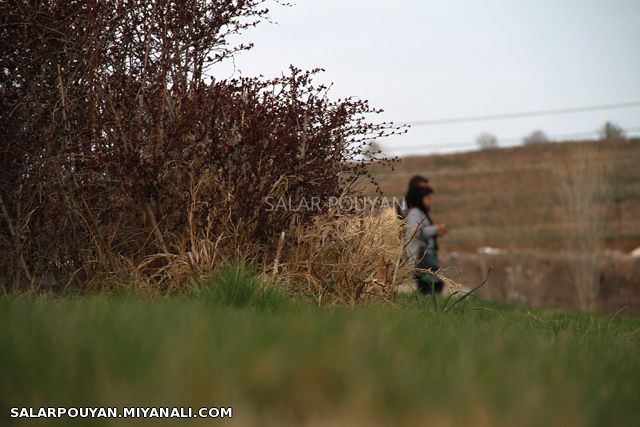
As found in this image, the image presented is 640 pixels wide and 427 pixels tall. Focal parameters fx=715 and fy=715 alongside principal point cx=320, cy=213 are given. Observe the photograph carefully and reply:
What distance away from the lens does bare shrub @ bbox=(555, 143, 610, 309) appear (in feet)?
49.0

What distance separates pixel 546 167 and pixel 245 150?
1583 cm

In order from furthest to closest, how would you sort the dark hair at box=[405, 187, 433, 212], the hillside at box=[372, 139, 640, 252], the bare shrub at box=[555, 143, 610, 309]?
the hillside at box=[372, 139, 640, 252], the bare shrub at box=[555, 143, 610, 309], the dark hair at box=[405, 187, 433, 212]

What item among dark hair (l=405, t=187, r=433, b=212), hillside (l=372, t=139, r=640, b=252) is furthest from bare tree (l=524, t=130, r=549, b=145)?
dark hair (l=405, t=187, r=433, b=212)

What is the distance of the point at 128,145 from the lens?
5.69 metres

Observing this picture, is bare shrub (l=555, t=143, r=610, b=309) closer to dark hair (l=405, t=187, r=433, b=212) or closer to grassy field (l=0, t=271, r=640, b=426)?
dark hair (l=405, t=187, r=433, b=212)

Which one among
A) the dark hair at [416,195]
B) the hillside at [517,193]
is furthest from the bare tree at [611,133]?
the dark hair at [416,195]

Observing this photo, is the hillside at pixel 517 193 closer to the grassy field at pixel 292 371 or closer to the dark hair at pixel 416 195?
the dark hair at pixel 416 195

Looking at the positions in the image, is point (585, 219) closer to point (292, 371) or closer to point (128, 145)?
point (128, 145)

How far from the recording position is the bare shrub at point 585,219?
1495 cm

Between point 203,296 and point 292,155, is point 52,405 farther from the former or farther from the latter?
point 292,155

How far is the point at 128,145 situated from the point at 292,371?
3512mm

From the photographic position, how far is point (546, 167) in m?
20.0

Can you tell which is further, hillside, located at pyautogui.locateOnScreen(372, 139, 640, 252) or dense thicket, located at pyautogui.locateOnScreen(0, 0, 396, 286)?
hillside, located at pyautogui.locateOnScreen(372, 139, 640, 252)

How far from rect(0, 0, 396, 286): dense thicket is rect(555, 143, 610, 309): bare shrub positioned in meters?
10.2
